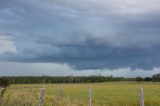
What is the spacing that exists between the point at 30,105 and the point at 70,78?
14061 centimetres

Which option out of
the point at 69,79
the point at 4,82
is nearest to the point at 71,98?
the point at 4,82

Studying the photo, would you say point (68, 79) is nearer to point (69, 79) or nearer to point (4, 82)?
point (69, 79)

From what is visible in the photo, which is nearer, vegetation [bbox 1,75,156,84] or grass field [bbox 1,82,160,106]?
grass field [bbox 1,82,160,106]

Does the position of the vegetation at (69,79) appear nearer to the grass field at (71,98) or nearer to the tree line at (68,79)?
the tree line at (68,79)

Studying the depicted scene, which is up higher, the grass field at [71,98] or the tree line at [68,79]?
the tree line at [68,79]

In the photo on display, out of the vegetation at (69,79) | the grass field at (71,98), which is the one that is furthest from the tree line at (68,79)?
the grass field at (71,98)

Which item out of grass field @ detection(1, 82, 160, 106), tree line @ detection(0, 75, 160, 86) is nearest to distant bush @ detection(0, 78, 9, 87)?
grass field @ detection(1, 82, 160, 106)

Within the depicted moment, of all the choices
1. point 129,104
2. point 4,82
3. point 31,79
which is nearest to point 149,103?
point 129,104

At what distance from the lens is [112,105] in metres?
36.9

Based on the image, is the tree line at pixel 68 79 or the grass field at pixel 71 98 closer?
the grass field at pixel 71 98

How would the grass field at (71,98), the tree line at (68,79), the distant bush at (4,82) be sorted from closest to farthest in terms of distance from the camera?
the distant bush at (4,82) < the grass field at (71,98) < the tree line at (68,79)

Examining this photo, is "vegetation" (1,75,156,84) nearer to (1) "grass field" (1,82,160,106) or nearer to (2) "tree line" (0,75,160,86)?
(2) "tree line" (0,75,160,86)

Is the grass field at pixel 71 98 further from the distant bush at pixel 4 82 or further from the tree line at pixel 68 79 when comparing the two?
the tree line at pixel 68 79

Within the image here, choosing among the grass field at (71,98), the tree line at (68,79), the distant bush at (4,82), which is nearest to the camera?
the distant bush at (4,82)
